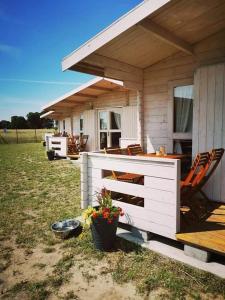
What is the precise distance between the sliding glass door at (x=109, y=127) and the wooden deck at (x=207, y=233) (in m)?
6.58

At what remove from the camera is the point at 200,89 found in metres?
4.12

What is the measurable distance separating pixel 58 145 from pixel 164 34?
943 centimetres

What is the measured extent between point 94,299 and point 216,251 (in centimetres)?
135

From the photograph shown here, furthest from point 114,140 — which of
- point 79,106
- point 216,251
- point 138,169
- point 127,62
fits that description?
point 216,251

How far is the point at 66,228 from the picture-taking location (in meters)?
3.52

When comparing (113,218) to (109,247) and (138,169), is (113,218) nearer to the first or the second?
(109,247)

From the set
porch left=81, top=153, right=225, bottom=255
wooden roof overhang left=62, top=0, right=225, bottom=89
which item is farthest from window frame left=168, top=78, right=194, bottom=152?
porch left=81, top=153, right=225, bottom=255

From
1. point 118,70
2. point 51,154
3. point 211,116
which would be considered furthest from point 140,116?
point 51,154

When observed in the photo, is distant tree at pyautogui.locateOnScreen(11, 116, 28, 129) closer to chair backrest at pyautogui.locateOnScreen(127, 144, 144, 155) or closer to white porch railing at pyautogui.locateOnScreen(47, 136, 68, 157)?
white porch railing at pyautogui.locateOnScreen(47, 136, 68, 157)

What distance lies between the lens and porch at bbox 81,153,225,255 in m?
2.74

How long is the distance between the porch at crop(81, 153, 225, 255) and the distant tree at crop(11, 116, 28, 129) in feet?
213

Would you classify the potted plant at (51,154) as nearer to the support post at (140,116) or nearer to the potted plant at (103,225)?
the support post at (140,116)

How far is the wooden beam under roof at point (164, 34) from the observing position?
3.38 metres

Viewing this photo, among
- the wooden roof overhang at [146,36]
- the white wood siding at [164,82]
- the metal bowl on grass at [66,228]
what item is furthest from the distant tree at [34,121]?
the metal bowl on grass at [66,228]
